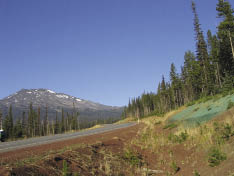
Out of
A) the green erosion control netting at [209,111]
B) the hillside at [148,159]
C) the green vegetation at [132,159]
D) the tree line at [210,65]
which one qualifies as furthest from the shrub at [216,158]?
the tree line at [210,65]

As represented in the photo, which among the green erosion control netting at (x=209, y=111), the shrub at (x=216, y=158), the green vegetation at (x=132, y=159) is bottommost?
the green vegetation at (x=132, y=159)

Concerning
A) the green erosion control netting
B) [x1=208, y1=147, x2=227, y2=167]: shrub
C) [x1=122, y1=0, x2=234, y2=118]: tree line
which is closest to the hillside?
[x1=208, y1=147, x2=227, y2=167]: shrub

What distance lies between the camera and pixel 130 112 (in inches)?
5281

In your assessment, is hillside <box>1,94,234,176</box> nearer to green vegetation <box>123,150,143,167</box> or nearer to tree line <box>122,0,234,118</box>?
green vegetation <box>123,150,143,167</box>

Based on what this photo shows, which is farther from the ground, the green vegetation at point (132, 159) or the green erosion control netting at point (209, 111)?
the green erosion control netting at point (209, 111)

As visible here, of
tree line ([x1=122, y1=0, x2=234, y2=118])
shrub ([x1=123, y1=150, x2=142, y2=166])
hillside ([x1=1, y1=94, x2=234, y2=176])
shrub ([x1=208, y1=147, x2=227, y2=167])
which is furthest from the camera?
tree line ([x1=122, y1=0, x2=234, y2=118])

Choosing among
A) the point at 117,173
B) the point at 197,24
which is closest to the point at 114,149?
the point at 117,173

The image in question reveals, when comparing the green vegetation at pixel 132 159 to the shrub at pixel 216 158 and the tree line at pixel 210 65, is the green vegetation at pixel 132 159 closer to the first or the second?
the shrub at pixel 216 158

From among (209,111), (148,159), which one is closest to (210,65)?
(209,111)

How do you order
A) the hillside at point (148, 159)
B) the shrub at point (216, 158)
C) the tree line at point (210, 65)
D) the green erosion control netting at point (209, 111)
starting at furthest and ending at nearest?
1. the tree line at point (210, 65)
2. the green erosion control netting at point (209, 111)
3. the shrub at point (216, 158)
4. the hillside at point (148, 159)

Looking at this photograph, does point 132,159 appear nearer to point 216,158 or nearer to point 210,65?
point 216,158

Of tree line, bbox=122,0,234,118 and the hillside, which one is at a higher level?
tree line, bbox=122,0,234,118

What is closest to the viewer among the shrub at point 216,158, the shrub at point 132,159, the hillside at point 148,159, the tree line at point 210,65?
the hillside at point 148,159

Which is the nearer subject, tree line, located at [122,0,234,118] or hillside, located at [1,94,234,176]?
hillside, located at [1,94,234,176]
